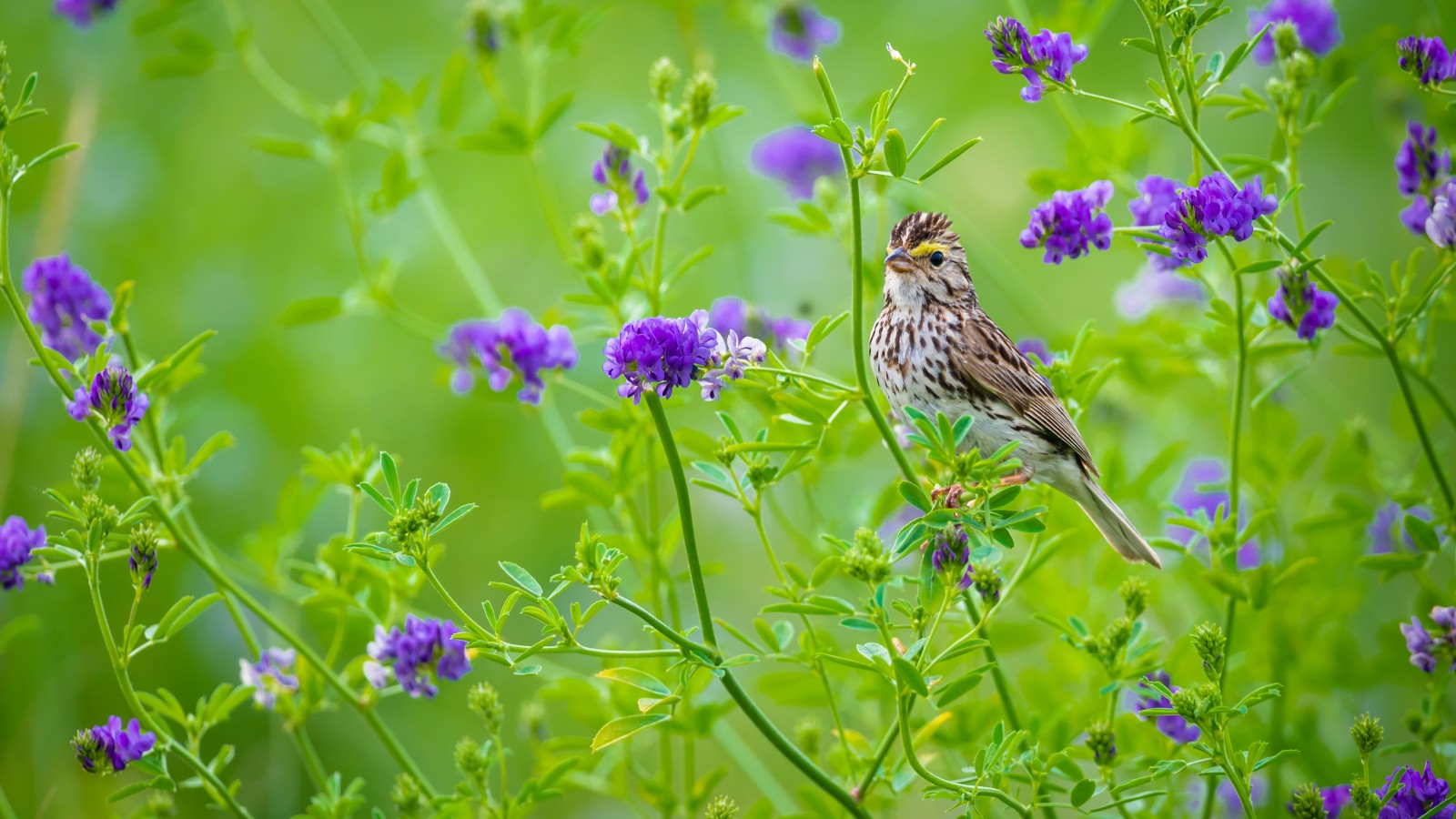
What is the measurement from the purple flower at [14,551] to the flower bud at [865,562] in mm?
1590

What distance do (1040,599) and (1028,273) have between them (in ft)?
10.4

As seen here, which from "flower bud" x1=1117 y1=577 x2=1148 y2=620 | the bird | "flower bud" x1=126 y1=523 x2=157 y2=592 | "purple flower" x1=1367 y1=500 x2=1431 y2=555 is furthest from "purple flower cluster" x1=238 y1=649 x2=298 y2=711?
"purple flower" x1=1367 y1=500 x2=1431 y2=555

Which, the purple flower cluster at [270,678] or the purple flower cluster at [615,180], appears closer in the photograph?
the purple flower cluster at [270,678]

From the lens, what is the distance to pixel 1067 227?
8.14ft

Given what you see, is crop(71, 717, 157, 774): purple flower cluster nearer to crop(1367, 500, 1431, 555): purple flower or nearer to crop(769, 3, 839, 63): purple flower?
crop(769, 3, 839, 63): purple flower

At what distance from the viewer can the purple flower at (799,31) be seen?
418 cm

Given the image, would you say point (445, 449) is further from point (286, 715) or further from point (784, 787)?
point (286, 715)

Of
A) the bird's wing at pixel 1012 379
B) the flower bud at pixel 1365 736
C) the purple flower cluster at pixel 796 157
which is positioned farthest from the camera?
the purple flower cluster at pixel 796 157

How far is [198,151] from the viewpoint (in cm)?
612

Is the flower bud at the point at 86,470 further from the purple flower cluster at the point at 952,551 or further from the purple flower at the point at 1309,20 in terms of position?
the purple flower at the point at 1309,20

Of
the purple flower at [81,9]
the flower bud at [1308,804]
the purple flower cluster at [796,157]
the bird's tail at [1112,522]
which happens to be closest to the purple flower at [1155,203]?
the bird's tail at [1112,522]

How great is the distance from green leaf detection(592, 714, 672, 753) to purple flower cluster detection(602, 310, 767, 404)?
611mm

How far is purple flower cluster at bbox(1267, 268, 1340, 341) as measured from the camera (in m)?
2.49

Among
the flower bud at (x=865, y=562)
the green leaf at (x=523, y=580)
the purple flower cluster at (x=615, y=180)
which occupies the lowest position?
the green leaf at (x=523, y=580)
